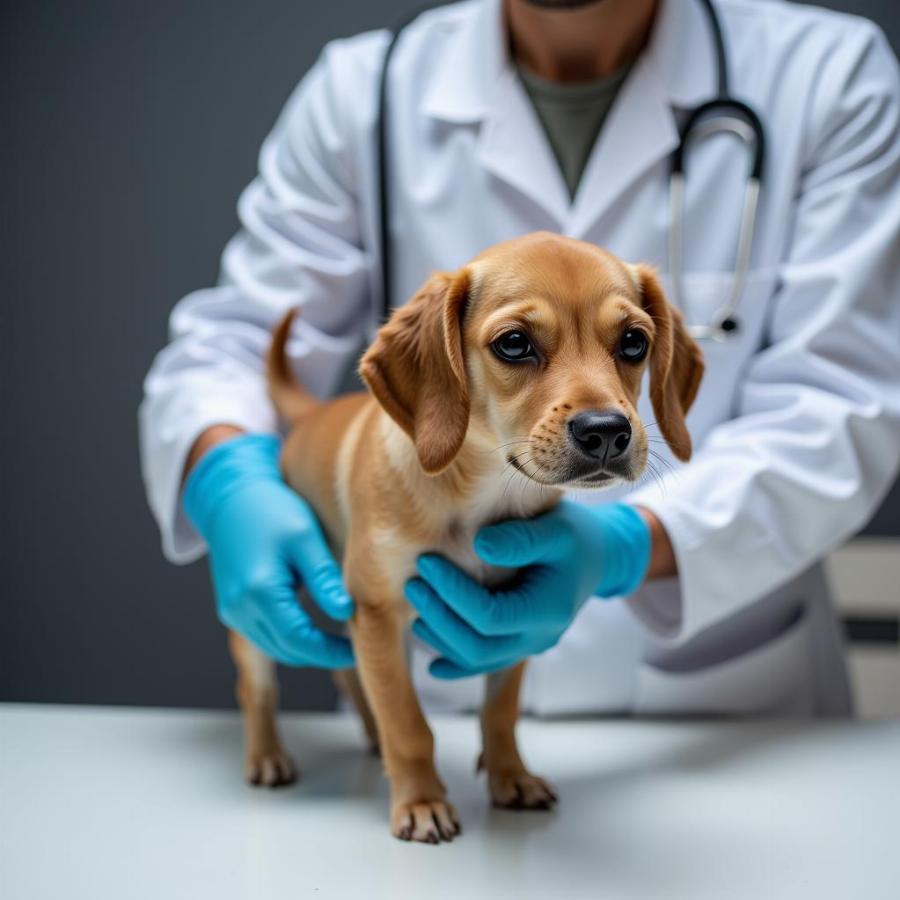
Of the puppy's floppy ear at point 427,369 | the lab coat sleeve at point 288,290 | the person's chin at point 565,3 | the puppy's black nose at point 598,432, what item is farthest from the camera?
the lab coat sleeve at point 288,290

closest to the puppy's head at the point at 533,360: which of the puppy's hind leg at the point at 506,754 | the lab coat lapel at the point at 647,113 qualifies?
the puppy's hind leg at the point at 506,754

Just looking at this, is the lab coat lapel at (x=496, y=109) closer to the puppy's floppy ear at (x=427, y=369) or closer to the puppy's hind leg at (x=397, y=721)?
the puppy's floppy ear at (x=427, y=369)

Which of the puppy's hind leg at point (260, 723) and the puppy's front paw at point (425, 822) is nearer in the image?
the puppy's front paw at point (425, 822)

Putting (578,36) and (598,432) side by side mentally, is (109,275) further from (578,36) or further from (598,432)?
(598,432)

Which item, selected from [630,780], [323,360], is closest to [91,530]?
[323,360]

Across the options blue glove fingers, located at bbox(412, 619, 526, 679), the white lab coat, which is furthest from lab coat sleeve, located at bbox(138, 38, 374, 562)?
blue glove fingers, located at bbox(412, 619, 526, 679)

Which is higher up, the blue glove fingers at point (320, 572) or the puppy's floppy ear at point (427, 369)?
the puppy's floppy ear at point (427, 369)

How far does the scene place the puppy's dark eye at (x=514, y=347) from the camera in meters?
1.05

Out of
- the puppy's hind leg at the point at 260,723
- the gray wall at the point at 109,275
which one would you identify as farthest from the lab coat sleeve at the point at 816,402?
the gray wall at the point at 109,275

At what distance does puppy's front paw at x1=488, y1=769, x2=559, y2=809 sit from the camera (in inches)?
48.2

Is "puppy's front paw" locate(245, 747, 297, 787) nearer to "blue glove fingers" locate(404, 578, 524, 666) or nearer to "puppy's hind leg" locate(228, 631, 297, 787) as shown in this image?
"puppy's hind leg" locate(228, 631, 297, 787)

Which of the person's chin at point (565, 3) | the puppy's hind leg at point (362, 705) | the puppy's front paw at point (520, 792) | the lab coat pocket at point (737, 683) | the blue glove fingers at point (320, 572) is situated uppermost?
the person's chin at point (565, 3)

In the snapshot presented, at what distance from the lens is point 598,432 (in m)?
0.97

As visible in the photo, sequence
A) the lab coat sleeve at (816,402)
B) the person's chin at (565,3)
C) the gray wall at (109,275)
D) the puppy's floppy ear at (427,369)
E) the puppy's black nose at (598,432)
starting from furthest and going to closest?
1. the gray wall at (109,275)
2. the person's chin at (565,3)
3. the lab coat sleeve at (816,402)
4. the puppy's floppy ear at (427,369)
5. the puppy's black nose at (598,432)
